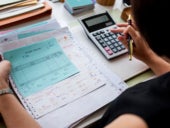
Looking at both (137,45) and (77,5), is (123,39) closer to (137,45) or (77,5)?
(137,45)

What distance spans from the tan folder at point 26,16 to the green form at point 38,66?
14 cm

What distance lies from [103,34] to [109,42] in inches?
1.6

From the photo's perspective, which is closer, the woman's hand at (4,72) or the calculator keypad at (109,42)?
the woman's hand at (4,72)

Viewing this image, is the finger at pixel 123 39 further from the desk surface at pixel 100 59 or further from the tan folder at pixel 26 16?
the tan folder at pixel 26 16

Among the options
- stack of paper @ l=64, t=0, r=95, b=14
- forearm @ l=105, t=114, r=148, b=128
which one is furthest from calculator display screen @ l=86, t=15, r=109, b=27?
forearm @ l=105, t=114, r=148, b=128

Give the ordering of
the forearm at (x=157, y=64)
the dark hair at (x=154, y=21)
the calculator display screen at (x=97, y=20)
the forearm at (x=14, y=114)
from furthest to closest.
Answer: the calculator display screen at (x=97, y=20) → the forearm at (x=157, y=64) → the forearm at (x=14, y=114) → the dark hair at (x=154, y=21)

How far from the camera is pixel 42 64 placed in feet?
2.60

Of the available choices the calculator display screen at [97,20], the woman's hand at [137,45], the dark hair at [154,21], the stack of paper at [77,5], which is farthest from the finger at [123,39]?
the dark hair at [154,21]

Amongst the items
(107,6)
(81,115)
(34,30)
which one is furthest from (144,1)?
(107,6)

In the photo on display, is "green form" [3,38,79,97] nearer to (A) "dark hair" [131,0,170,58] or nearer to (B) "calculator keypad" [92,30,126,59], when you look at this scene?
(B) "calculator keypad" [92,30,126,59]

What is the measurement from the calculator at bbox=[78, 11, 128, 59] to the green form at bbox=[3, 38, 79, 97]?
139 millimetres

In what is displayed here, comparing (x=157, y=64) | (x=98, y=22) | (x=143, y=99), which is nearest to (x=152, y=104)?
(x=143, y=99)

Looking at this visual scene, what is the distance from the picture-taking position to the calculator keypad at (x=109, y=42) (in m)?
0.90

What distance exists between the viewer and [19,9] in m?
0.94
